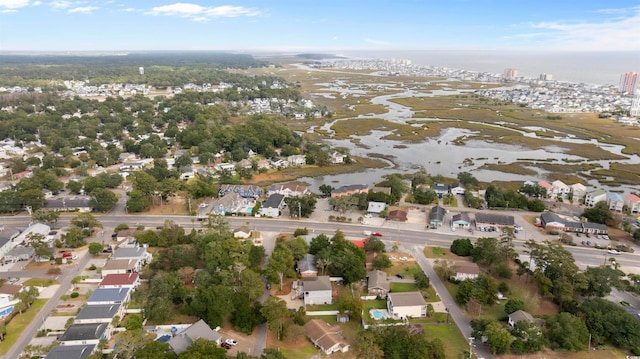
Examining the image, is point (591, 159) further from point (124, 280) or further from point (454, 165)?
point (124, 280)

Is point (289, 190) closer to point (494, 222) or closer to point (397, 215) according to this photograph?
point (397, 215)

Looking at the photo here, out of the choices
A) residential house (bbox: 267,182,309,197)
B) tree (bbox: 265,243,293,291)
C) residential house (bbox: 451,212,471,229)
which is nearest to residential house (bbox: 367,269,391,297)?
tree (bbox: 265,243,293,291)

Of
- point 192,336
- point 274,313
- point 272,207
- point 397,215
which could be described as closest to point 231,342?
point 192,336

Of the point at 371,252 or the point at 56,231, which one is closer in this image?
the point at 371,252

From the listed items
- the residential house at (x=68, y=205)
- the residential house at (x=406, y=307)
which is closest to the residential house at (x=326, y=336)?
the residential house at (x=406, y=307)

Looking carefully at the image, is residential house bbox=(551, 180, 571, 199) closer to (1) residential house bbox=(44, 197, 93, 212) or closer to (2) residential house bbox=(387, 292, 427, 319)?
(2) residential house bbox=(387, 292, 427, 319)

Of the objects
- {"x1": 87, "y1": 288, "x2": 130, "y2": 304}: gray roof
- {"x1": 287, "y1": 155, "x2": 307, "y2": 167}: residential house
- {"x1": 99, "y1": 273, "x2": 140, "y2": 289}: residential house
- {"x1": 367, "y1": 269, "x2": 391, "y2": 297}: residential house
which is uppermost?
{"x1": 287, "y1": 155, "x2": 307, "y2": 167}: residential house

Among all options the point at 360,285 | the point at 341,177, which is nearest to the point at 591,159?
the point at 341,177
